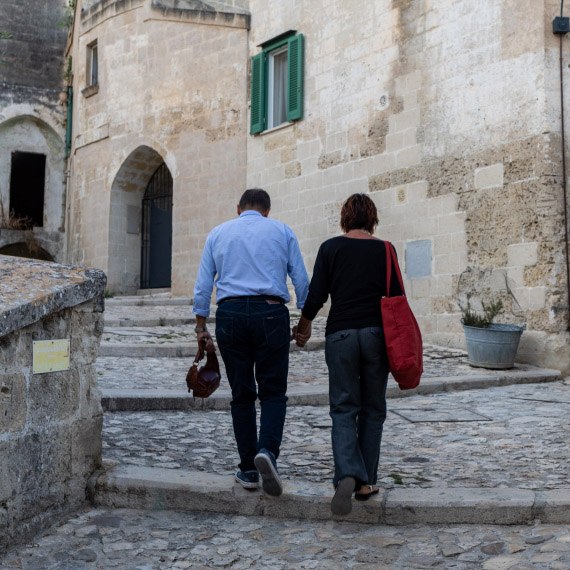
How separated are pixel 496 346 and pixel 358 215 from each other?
5.05 meters

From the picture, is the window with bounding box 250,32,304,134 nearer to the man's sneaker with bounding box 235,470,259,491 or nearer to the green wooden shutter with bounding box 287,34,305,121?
the green wooden shutter with bounding box 287,34,305,121

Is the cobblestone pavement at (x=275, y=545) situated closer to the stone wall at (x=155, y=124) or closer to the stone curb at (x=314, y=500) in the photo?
the stone curb at (x=314, y=500)

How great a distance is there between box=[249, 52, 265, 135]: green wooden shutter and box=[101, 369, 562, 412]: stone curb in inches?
250

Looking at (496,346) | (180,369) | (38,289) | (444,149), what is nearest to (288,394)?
(180,369)

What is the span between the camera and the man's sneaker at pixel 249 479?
4.02 m

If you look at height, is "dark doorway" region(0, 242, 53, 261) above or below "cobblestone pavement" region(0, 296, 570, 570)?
above

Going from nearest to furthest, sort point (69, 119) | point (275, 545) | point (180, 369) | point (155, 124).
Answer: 1. point (275, 545)
2. point (180, 369)
3. point (155, 124)
4. point (69, 119)

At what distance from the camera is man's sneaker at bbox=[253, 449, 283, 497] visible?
385cm

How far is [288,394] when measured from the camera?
6742 mm

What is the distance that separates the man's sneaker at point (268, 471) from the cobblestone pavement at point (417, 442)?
1.67 ft

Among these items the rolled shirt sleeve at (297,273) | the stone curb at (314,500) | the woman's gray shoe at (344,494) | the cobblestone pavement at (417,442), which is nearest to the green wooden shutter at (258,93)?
the cobblestone pavement at (417,442)

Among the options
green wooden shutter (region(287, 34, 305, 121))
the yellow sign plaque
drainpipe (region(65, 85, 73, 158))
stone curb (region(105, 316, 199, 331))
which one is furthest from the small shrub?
drainpipe (region(65, 85, 73, 158))

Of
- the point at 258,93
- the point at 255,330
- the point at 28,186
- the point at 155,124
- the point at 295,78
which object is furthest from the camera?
the point at 28,186

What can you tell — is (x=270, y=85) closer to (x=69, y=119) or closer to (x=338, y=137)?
(x=338, y=137)
